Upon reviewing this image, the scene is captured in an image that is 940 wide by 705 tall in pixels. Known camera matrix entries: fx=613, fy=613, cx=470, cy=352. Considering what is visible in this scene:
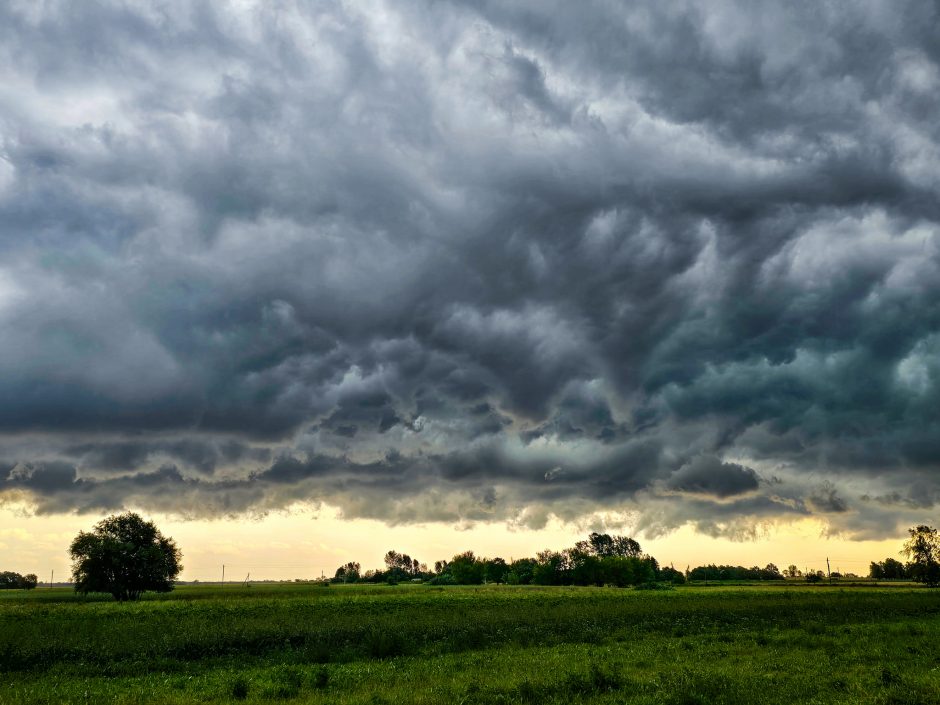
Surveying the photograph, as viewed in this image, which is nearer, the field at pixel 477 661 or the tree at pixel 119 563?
the field at pixel 477 661

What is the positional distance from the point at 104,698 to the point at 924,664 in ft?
111

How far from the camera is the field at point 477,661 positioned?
22406mm

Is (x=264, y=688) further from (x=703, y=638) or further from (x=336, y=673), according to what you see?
A: (x=703, y=638)

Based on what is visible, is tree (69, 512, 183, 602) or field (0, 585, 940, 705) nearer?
field (0, 585, 940, 705)

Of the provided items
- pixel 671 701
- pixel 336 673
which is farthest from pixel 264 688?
pixel 671 701

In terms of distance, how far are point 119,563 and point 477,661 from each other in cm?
9908

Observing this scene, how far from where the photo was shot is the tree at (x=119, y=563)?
10462cm

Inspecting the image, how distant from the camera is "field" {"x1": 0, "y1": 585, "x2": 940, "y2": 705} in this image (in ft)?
73.5

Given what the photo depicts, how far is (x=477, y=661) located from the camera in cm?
3050

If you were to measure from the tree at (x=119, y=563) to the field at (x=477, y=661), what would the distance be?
56917 millimetres

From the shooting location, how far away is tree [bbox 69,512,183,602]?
105 metres

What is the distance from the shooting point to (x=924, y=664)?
27.0 m

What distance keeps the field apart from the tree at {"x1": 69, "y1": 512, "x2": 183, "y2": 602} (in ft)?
187

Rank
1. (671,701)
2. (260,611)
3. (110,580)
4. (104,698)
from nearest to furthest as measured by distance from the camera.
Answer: (671,701), (104,698), (260,611), (110,580)
